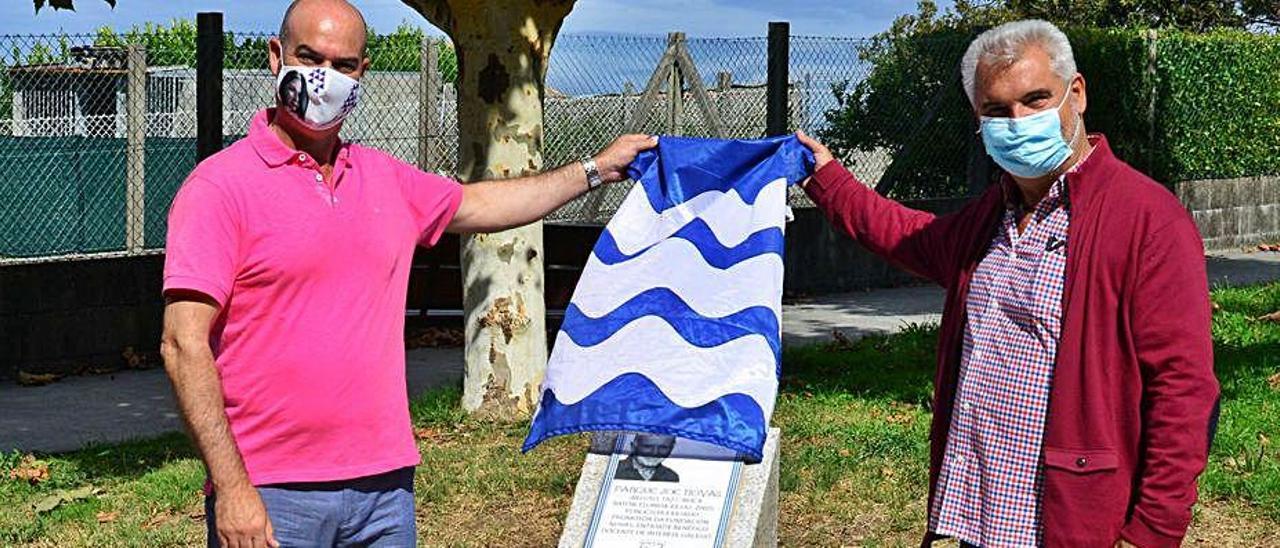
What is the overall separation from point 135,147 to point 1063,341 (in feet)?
35.6

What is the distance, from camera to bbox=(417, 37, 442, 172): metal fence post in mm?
14789

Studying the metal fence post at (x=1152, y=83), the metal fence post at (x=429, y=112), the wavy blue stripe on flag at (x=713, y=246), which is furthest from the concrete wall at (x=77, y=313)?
the metal fence post at (x=1152, y=83)

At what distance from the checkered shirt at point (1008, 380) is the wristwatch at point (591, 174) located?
4.75ft

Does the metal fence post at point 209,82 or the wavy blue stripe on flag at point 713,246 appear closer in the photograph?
the wavy blue stripe on flag at point 713,246

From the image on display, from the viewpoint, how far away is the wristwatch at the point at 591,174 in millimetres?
5434

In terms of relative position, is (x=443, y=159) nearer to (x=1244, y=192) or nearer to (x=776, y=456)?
(x=776, y=456)

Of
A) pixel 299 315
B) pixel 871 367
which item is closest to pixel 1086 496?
pixel 299 315

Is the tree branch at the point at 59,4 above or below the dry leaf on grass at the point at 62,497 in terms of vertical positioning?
above

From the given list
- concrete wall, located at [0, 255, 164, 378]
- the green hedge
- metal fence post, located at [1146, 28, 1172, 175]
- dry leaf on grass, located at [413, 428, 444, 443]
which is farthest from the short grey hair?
metal fence post, located at [1146, 28, 1172, 175]

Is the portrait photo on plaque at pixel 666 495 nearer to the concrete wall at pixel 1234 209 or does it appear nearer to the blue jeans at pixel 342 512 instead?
the blue jeans at pixel 342 512

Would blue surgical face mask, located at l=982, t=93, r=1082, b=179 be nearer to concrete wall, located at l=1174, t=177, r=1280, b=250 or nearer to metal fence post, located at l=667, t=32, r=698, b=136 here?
metal fence post, located at l=667, t=32, r=698, b=136

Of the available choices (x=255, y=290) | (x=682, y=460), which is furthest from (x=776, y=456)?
(x=255, y=290)

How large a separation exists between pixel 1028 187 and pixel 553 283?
32.3 ft

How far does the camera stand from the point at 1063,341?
4.11 m
